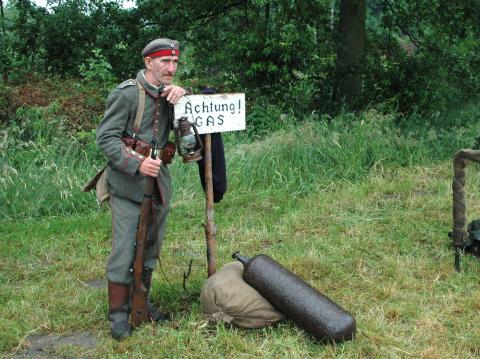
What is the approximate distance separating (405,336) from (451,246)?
1828mm

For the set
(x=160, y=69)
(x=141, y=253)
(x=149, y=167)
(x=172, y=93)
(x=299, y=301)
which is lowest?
(x=299, y=301)

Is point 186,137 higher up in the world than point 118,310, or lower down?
higher up

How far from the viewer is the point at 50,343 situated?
394 centimetres

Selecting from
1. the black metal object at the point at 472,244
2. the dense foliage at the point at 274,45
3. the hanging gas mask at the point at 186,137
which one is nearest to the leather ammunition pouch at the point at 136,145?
the hanging gas mask at the point at 186,137

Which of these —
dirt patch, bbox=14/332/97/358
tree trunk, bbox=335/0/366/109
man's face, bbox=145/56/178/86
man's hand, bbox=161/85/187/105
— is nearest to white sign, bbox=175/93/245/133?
man's hand, bbox=161/85/187/105

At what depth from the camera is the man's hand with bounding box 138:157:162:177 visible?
3666 millimetres

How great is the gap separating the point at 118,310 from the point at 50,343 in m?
0.50

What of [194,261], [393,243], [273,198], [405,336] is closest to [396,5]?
[273,198]

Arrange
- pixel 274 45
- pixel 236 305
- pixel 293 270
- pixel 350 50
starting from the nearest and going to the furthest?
pixel 236 305 → pixel 293 270 → pixel 274 45 → pixel 350 50

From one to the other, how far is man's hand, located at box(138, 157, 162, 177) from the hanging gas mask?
0.73 ft

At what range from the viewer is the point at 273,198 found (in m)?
6.96

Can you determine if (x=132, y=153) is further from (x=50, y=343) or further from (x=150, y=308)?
(x=50, y=343)

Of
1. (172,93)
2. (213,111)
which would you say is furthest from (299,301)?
(172,93)

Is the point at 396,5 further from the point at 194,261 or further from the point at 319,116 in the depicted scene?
the point at 194,261
